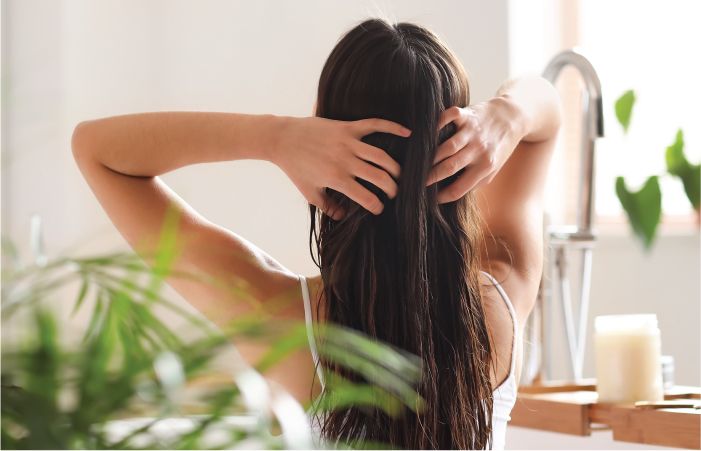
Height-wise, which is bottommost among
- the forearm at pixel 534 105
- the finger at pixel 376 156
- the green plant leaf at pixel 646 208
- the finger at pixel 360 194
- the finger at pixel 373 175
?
the green plant leaf at pixel 646 208

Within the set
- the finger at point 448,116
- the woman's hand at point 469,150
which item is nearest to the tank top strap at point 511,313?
the woman's hand at point 469,150

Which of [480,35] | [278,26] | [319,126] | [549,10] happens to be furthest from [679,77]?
[319,126]

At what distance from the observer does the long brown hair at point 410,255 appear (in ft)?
3.09

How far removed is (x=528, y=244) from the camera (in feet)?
3.91

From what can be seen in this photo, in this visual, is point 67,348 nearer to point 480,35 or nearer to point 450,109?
point 450,109

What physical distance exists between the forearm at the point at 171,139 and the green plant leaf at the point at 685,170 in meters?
1.35

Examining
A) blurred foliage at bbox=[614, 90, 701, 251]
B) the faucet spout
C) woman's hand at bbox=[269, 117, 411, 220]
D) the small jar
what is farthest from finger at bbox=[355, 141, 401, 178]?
blurred foliage at bbox=[614, 90, 701, 251]

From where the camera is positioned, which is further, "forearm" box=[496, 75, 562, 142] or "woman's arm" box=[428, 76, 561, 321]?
"forearm" box=[496, 75, 562, 142]

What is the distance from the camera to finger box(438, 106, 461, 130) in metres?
0.95

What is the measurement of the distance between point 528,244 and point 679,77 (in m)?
1.66

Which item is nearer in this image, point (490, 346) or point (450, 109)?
point (450, 109)

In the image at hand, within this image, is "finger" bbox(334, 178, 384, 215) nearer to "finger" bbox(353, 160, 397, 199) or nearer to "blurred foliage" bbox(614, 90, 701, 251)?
"finger" bbox(353, 160, 397, 199)

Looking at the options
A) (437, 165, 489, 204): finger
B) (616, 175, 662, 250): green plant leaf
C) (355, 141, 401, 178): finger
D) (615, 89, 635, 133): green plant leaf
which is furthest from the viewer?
(615, 89, 635, 133): green plant leaf

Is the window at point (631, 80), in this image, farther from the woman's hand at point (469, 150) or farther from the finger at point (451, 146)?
the finger at point (451, 146)
